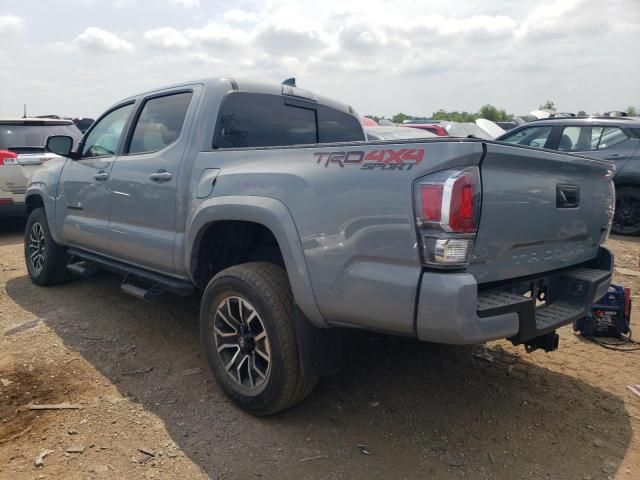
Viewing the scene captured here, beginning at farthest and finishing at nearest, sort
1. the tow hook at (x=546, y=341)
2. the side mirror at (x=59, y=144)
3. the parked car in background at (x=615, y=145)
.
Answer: the parked car in background at (x=615, y=145) < the side mirror at (x=59, y=144) < the tow hook at (x=546, y=341)

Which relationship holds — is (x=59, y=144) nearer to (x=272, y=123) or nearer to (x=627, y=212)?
(x=272, y=123)

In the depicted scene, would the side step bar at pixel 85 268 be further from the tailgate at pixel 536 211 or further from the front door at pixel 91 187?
the tailgate at pixel 536 211

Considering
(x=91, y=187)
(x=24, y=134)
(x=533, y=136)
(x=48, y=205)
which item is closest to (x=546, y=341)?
(x=91, y=187)

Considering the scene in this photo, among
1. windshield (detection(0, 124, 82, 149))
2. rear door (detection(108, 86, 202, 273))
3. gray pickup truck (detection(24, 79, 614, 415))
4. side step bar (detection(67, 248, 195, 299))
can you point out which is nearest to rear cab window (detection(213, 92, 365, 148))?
gray pickup truck (detection(24, 79, 614, 415))

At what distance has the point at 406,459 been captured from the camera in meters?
2.65

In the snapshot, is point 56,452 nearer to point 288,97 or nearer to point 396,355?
point 396,355

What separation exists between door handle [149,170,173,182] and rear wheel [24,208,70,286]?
2177mm

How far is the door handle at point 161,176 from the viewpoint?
3.48 meters

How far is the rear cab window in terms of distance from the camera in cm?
352

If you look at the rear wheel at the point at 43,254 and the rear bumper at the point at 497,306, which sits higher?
the rear bumper at the point at 497,306

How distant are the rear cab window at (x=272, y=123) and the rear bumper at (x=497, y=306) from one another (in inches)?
74.8

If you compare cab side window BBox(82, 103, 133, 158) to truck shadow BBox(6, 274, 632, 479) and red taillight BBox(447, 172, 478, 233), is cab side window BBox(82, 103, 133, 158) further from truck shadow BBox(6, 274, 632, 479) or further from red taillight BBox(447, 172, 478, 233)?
red taillight BBox(447, 172, 478, 233)

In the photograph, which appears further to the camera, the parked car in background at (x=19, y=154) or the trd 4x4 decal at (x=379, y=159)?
the parked car in background at (x=19, y=154)

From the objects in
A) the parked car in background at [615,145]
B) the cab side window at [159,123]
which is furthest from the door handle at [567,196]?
the parked car in background at [615,145]
